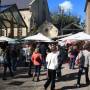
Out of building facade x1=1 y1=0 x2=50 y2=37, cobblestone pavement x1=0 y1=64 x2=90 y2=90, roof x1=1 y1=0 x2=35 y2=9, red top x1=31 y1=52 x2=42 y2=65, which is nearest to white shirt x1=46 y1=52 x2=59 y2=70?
cobblestone pavement x1=0 y1=64 x2=90 y2=90

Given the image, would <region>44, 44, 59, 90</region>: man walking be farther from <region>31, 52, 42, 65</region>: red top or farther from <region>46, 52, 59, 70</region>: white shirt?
<region>31, 52, 42, 65</region>: red top

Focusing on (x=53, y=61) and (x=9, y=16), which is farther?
(x=9, y=16)

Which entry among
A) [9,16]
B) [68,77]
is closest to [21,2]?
[9,16]

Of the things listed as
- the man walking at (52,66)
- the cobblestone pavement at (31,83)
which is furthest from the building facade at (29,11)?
the man walking at (52,66)

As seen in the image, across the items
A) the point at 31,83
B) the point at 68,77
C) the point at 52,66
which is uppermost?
the point at 52,66

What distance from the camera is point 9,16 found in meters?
37.9

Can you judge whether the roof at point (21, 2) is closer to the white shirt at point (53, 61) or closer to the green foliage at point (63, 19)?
the green foliage at point (63, 19)

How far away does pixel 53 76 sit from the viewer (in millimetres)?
16938

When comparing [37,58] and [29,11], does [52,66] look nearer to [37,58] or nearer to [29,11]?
[37,58]

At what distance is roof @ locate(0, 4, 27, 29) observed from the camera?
120ft

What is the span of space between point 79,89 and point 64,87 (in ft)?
3.28

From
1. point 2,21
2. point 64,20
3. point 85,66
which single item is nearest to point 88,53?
point 85,66

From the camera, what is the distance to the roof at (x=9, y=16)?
36.5 meters

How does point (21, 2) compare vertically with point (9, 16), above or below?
above
